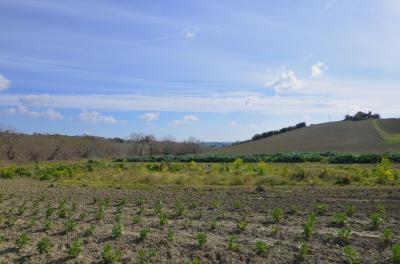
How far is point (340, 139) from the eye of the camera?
2559 inches

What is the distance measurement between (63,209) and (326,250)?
761cm

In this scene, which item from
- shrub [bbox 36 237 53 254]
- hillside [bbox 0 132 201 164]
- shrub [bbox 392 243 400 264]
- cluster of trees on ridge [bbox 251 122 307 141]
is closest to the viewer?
shrub [bbox 392 243 400 264]

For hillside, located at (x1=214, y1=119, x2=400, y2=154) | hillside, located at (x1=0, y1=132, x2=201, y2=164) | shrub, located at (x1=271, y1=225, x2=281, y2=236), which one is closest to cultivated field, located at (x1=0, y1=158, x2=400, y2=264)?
shrub, located at (x1=271, y1=225, x2=281, y2=236)

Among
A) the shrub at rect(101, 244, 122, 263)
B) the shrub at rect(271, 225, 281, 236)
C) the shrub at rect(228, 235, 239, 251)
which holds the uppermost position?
the shrub at rect(271, 225, 281, 236)

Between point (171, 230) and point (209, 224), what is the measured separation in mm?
1053

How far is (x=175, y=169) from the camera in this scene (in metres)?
29.0

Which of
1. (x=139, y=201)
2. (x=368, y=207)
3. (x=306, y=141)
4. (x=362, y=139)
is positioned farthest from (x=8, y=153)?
(x=368, y=207)

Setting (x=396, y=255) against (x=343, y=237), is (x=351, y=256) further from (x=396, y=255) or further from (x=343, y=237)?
(x=343, y=237)

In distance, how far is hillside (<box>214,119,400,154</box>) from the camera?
184 feet

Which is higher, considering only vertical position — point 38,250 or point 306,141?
point 306,141

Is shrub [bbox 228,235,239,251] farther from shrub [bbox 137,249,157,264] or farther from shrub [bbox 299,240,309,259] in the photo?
shrub [bbox 137,249,157,264]

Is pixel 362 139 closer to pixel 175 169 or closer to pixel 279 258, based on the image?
pixel 175 169

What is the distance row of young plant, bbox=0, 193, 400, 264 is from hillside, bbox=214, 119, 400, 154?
3885 cm

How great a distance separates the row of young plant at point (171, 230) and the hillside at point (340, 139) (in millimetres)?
38846
